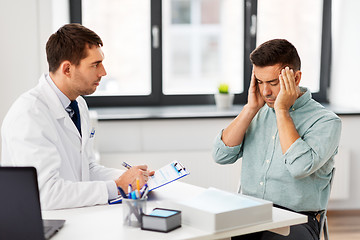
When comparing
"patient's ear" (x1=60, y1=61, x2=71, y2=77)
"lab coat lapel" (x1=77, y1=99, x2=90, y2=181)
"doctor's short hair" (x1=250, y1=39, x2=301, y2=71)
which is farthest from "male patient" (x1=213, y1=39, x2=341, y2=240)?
"patient's ear" (x1=60, y1=61, x2=71, y2=77)

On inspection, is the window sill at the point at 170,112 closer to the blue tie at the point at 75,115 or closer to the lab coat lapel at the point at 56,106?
the blue tie at the point at 75,115

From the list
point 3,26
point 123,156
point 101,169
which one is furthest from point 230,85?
point 101,169

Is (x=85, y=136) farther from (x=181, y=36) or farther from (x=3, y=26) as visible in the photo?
(x=181, y=36)

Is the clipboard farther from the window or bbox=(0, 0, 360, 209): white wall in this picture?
the window

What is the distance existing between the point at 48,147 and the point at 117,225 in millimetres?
414

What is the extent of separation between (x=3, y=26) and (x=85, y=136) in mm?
1737

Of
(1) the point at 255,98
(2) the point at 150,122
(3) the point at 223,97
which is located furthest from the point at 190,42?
(1) the point at 255,98

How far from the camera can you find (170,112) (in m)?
3.94

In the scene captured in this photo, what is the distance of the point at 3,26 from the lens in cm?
352

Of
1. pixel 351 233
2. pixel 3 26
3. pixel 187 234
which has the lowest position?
pixel 351 233

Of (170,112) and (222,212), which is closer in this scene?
(222,212)

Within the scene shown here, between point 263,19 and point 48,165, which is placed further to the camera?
point 263,19

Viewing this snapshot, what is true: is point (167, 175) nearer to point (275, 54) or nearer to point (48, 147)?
point (48, 147)

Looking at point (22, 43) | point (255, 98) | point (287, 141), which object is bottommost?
point (287, 141)
